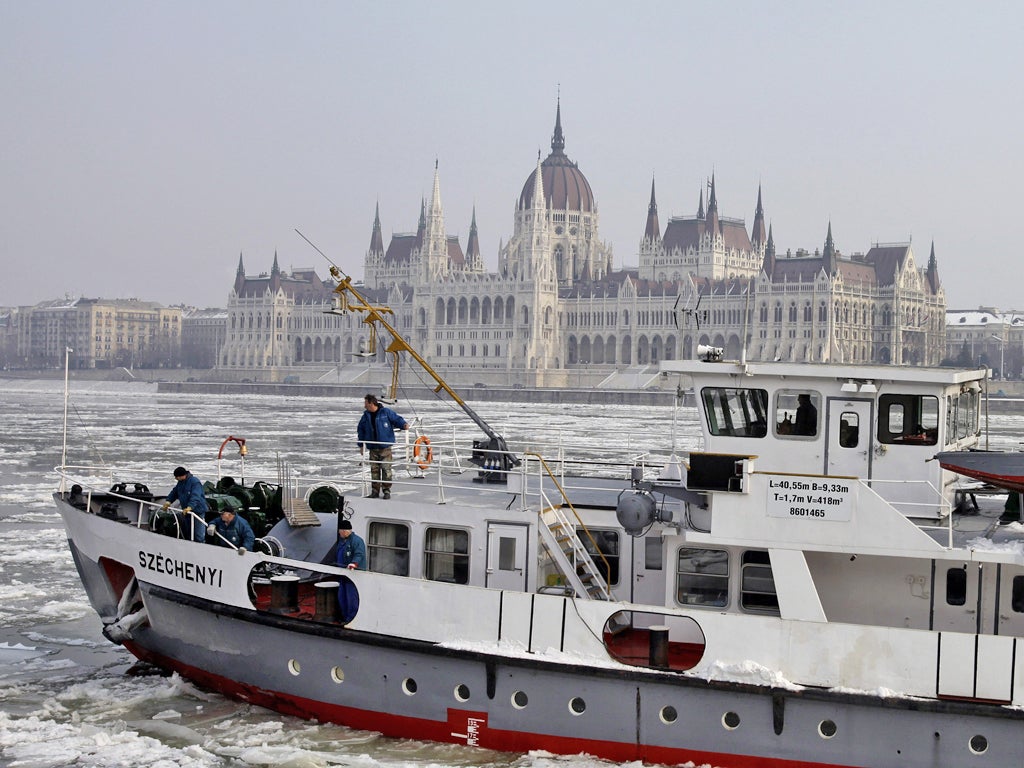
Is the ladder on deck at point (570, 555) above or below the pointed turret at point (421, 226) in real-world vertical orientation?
below

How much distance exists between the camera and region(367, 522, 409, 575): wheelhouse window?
10.8 metres

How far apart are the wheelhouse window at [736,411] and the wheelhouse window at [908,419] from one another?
0.94 metres

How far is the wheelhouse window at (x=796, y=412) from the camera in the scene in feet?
32.7

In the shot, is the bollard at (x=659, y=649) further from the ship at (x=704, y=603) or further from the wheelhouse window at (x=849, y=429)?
the wheelhouse window at (x=849, y=429)

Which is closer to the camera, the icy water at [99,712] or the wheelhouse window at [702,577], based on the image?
the wheelhouse window at [702,577]

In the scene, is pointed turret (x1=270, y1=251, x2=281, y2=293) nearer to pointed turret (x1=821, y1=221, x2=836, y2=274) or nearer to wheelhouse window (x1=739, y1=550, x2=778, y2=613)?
pointed turret (x1=821, y1=221, x2=836, y2=274)

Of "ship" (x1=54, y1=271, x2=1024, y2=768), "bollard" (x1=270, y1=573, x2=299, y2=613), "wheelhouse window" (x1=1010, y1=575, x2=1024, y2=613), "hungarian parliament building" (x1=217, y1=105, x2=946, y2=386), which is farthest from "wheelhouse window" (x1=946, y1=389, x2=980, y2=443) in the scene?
"hungarian parliament building" (x1=217, y1=105, x2=946, y2=386)

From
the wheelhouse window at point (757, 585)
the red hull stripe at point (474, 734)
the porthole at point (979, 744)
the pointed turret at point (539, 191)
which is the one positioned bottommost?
the red hull stripe at point (474, 734)

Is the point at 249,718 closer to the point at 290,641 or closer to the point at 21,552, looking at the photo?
the point at 290,641

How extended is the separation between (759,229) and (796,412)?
15224 centimetres

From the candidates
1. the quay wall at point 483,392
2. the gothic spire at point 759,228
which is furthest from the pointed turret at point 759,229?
the quay wall at point 483,392

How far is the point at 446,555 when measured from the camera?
10617mm

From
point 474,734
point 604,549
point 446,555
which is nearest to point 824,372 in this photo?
point 604,549

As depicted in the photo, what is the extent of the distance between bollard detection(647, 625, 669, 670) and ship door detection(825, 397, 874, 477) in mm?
1901
